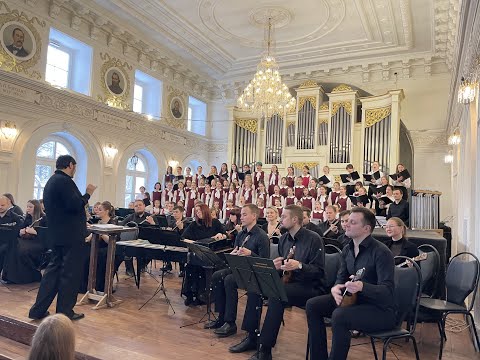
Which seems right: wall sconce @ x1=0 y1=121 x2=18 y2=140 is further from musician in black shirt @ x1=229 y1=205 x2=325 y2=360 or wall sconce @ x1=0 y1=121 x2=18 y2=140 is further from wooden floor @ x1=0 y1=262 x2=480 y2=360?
musician in black shirt @ x1=229 y1=205 x2=325 y2=360

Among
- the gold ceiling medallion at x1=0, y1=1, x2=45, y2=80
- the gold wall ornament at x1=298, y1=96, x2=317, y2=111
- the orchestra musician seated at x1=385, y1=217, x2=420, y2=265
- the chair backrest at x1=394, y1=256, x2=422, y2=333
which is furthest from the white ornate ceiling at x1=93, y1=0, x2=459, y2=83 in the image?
the chair backrest at x1=394, y1=256, x2=422, y2=333

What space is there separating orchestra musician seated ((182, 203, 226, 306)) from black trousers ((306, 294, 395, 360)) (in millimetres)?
2157

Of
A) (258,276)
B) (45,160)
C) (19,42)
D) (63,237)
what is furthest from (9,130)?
(258,276)

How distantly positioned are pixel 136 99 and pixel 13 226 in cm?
823

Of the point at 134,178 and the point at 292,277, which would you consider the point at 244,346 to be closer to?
the point at 292,277

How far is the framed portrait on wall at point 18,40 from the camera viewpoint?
8680mm

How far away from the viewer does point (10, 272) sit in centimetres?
557

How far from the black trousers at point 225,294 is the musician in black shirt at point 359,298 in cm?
117

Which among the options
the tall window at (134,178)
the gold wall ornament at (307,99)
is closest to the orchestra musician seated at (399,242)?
the gold wall ornament at (307,99)

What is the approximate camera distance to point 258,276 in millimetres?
3152

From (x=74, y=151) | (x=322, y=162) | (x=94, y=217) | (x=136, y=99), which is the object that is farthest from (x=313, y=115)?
(x=94, y=217)

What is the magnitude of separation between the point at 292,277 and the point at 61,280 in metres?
2.35

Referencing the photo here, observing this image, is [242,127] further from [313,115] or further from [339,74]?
[339,74]

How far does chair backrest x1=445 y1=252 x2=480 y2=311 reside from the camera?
3441mm
